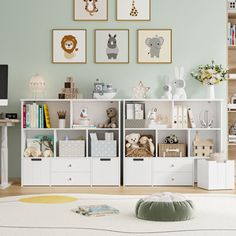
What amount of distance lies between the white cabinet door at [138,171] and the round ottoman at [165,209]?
2.65 metres

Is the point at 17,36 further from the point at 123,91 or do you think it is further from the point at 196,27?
the point at 196,27

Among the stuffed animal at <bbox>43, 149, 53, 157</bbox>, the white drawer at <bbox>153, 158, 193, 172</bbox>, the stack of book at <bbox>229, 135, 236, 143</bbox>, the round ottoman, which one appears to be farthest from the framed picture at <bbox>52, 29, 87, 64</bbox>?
the round ottoman

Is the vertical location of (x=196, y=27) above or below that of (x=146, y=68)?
above

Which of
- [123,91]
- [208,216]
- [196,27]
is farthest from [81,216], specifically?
[196,27]

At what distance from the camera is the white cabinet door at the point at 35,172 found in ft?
19.1

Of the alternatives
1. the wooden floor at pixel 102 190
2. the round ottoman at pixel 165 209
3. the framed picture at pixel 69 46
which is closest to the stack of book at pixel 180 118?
the wooden floor at pixel 102 190

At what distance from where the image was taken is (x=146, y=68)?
6.11m

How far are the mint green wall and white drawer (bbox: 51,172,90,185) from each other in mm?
539

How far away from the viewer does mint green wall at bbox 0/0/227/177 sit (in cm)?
610

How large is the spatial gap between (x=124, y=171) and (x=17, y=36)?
6.21ft

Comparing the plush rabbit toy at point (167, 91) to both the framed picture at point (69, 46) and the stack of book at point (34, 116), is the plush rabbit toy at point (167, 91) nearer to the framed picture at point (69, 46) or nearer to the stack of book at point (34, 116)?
the framed picture at point (69, 46)

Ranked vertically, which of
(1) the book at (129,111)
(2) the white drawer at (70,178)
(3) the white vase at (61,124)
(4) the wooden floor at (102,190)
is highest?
(1) the book at (129,111)

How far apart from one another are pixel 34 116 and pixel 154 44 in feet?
5.00

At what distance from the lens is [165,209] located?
307 centimetres
